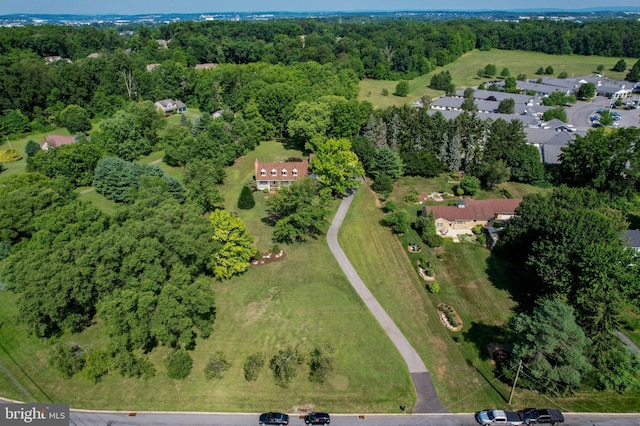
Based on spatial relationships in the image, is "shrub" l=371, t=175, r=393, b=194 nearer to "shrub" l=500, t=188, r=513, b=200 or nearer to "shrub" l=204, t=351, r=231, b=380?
"shrub" l=500, t=188, r=513, b=200

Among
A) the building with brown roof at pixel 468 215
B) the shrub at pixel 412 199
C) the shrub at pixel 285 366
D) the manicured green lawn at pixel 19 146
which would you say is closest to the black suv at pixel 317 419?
the shrub at pixel 285 366

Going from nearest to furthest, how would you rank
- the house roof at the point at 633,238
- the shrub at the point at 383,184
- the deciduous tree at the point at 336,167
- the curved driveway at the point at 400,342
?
1. the curved driveway at the point at 400,342
2. the house roof at the point at 633,238
3. the deciduous tree at the point at 336,167
4. the shrub at the point at 383,184

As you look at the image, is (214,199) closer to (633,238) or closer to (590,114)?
(633,238)

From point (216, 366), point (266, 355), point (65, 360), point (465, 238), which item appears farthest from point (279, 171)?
point (65, 360)

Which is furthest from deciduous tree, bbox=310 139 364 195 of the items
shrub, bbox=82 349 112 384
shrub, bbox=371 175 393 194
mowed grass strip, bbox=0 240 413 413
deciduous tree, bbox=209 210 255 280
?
shrub, bbox=82 349 112 384

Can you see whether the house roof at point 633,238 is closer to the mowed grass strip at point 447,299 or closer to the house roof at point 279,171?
the mowed grass strip at point 447,299
